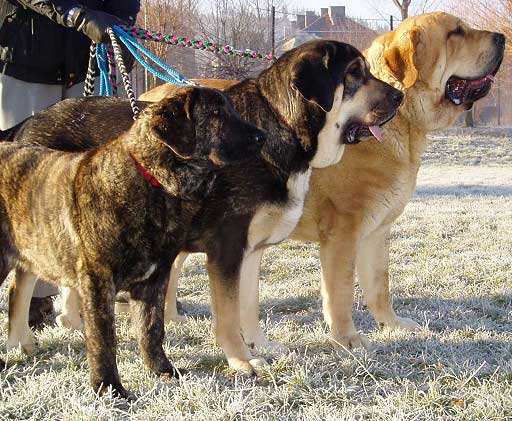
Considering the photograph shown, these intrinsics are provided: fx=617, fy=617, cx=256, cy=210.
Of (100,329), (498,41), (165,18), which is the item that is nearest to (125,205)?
(100,329)

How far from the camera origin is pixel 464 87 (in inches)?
156

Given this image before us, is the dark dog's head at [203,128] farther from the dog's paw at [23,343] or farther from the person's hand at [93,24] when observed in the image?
the dog's paw at [23,343]

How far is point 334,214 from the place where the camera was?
367 centimetres

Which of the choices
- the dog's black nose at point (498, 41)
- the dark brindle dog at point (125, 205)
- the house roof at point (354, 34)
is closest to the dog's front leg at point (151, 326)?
the dark brindle dog at point (125, 205)

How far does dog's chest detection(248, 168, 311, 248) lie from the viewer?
318cm

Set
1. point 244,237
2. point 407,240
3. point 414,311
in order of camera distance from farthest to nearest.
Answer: point 407,240, point 414,311, point 244,237

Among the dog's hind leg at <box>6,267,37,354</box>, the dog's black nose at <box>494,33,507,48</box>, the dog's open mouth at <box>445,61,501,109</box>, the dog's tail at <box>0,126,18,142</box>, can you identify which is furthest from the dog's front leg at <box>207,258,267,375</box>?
the dog's black nose at <box>494,33,507,48</box>

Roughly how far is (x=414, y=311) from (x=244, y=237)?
1.83 meters

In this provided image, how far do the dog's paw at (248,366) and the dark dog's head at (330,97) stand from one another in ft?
3.57

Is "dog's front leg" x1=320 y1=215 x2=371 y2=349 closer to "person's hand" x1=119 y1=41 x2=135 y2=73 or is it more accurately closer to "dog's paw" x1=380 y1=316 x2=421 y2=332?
"dog's paw" x1=380 y1=316 x2=421 y2=332

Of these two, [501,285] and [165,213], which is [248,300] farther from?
[501,285]

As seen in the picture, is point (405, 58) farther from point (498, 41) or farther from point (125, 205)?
point (125, 205)

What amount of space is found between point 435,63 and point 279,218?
1491 millimetres

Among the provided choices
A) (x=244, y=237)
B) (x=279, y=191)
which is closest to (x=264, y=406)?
(x=244, y=237)
